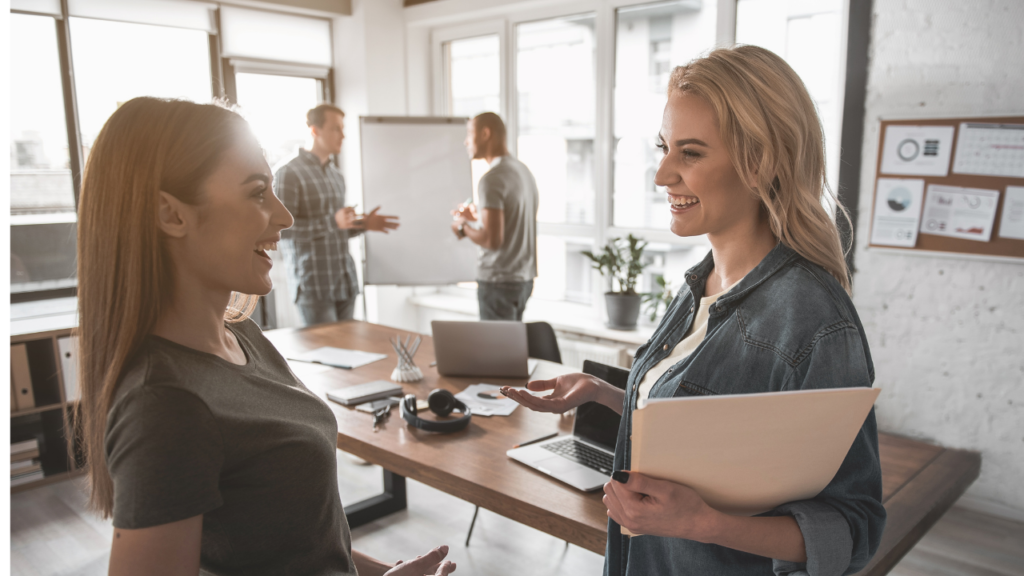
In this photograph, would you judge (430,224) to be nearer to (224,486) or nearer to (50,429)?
(50,429)

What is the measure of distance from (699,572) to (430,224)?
362 cm

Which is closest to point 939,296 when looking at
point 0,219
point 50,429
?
point 0,219

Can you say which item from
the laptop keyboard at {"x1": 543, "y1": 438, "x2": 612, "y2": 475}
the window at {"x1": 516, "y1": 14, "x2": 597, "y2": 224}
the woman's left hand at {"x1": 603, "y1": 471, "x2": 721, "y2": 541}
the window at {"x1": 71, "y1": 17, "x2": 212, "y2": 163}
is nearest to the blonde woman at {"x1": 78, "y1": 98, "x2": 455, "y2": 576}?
the woman's left hand at {"x1": 603, "y1": 471, "x2": 721, "y2": 541}

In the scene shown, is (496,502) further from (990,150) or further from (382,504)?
(990,150)

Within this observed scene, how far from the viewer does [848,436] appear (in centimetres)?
87

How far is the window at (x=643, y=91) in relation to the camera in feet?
12.9

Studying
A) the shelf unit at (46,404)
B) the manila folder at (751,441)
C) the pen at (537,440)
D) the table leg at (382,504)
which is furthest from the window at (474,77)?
the manila folder at (751,441)

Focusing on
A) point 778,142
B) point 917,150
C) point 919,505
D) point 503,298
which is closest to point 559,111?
point 503,298

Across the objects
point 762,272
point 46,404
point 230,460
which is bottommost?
point 46,404

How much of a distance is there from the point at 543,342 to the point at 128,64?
10.6 ft

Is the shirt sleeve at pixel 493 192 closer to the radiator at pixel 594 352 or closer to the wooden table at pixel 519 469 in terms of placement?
the radiator at pixel 594 352

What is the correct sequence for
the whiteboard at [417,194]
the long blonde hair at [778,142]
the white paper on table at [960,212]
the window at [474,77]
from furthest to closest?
1. the window at [474,77]
2. the whiteboard at [417,194]
3. the white paper on table at [960,212]
4. the long blonde hair at [778,142]

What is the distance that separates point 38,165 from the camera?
12.4 feet

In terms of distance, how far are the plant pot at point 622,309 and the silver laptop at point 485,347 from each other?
5.49 feet
